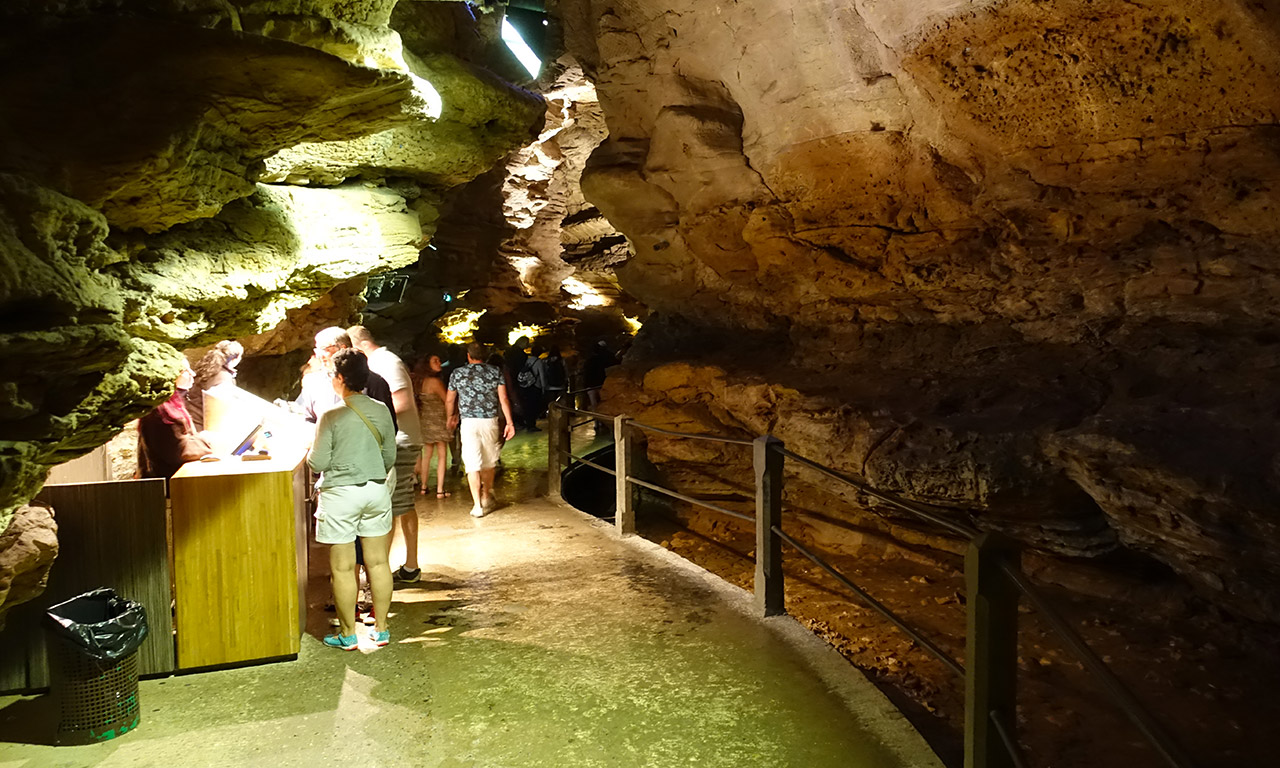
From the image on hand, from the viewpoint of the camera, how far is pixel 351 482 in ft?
15.0

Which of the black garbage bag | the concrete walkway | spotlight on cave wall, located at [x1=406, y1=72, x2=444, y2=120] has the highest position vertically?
spotlight on cave wall, located at [x1=406, y1=72, x2=444, y2=120]

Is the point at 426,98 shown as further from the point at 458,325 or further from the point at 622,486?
the point at 458,325

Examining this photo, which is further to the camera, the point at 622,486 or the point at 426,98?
the point at 622,486

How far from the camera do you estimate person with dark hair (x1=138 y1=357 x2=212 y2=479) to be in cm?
Answer: 487

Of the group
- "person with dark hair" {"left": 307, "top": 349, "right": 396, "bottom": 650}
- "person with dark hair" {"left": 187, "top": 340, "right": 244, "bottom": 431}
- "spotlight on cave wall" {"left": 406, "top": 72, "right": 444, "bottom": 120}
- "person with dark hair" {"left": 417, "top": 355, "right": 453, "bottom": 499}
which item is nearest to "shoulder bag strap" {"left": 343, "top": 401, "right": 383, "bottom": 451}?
"person with dark hair" {"left": 307, "top": 349, "right": 396, "bottom": 650}

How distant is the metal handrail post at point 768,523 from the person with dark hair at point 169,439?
135 inches

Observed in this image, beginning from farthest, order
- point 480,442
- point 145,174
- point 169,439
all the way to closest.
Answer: point 480,442 < point 169,439 < point 145,174

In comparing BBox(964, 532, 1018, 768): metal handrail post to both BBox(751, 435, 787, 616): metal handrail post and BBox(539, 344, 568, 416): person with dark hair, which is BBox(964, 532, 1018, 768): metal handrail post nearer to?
BBox(751, 435, 787, 616): metal handrail post

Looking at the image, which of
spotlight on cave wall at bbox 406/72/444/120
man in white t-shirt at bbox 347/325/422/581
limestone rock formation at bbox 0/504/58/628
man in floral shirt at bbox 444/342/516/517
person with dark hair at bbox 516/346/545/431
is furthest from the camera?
person with dark hair at bbox 516/346/545/431

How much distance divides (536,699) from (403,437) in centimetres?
231

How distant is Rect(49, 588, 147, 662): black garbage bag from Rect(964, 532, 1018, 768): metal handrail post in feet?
12.2

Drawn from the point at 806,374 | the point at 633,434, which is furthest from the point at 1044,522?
the point at 633,434

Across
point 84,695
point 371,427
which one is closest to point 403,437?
point 371,427

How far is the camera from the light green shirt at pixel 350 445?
4.50m
